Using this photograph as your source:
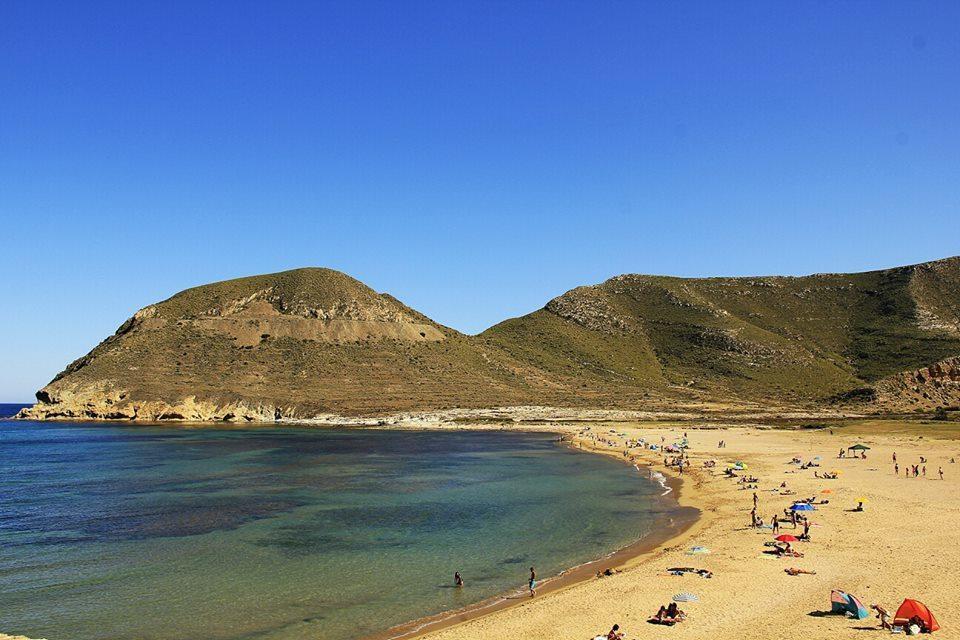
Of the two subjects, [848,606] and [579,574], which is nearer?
[848,606]

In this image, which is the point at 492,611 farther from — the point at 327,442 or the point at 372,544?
the point at 327,442

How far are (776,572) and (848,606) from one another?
5.80 m

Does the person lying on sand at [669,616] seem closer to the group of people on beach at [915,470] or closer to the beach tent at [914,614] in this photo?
the beach tent at [914,614]

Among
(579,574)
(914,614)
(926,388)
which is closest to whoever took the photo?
(914,614)

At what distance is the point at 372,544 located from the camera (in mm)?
34469

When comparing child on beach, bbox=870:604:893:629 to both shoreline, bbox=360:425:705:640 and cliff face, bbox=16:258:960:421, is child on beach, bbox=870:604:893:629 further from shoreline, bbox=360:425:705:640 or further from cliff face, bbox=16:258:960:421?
cliff face, bbox=16:258:960:421

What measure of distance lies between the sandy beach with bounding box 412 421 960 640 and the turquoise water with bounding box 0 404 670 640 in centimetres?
345

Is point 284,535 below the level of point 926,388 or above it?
below

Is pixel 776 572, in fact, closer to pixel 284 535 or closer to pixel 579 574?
pixel 579 574

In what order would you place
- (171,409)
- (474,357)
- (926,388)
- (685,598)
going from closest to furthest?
(685,598)
(926,388)
(171,409)
(474,357)

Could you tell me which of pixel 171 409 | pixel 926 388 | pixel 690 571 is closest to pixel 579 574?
pixel 690 571

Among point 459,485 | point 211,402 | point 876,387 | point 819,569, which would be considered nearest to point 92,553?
point 459,485

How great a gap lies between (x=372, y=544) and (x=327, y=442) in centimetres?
5810

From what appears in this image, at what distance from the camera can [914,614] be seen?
790 inches
